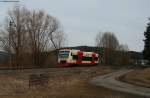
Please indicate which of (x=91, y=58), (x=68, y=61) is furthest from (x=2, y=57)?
(x=68, y=61)

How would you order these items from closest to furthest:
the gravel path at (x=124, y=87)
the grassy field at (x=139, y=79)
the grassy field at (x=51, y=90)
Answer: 1. the grassy field at (x=51, y=90)
2. the gravel path at (x=124, y=87)
3. the grassy field at (x=139, y=79)

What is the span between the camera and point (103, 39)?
15375 cm

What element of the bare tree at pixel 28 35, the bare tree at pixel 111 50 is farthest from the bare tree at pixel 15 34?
the bare tree at pixel 111 50

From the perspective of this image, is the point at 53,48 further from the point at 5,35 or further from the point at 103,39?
the point at 103,39

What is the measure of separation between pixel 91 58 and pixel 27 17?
93.7 feet

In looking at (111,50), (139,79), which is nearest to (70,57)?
(139,79)

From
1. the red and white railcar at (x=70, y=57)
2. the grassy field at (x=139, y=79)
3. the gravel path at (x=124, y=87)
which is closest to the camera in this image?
the gravel path at (x=124, y=87)

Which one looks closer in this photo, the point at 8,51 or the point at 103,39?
the point at 8,51

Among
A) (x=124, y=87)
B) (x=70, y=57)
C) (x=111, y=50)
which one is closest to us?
(x=124, y=87)

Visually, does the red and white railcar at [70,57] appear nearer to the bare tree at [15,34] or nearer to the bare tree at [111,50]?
the bare tree at [15,34]

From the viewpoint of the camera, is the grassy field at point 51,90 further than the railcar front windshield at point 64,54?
No

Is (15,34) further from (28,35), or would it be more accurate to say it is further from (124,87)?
(124,87)

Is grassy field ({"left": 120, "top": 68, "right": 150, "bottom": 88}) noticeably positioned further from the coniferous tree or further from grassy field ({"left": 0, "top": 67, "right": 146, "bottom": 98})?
the coniferous tree

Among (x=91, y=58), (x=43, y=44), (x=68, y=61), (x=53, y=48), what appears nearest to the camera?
(x=68, y=61)
